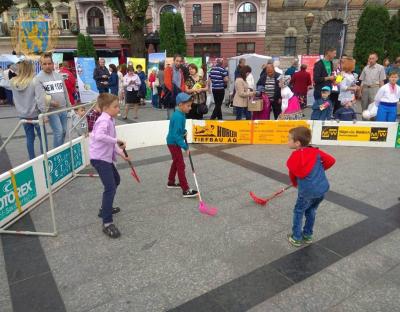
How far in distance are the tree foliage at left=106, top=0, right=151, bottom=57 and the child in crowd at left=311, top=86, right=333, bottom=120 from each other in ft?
46.5

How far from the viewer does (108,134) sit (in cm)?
374

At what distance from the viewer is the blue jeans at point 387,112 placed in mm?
7426

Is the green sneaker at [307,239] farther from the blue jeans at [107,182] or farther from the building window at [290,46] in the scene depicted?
the building window at [290,46]

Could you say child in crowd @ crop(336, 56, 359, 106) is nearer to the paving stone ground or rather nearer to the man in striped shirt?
the paving stone ground

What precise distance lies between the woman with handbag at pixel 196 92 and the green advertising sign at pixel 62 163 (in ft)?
10.7

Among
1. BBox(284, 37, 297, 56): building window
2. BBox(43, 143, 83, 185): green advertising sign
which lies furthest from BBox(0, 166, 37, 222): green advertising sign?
BBox(284, 37, 297, 56): building window

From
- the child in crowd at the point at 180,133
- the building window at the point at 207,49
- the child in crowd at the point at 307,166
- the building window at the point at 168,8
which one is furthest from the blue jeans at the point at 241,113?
the building window at the point at 168,8

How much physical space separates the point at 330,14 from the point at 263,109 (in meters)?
26.6

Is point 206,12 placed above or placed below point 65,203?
above

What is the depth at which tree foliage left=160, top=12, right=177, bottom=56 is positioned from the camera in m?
29.6

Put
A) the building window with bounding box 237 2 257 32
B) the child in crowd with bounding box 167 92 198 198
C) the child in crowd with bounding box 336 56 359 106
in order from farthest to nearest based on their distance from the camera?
the building window with bounding box 237 2 257 32 < the child in crowd with bounding box 336 56 359 106 < the child in crowd with bounding box 167 92 198 198

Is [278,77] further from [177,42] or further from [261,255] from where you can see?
[177,42]

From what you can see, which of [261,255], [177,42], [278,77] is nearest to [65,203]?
[261,255]

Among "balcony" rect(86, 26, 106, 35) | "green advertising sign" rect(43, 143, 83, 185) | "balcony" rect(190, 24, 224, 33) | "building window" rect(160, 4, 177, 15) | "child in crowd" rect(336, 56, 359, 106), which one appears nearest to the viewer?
"green advertising sign" rect(43, 143, 83, 185)
